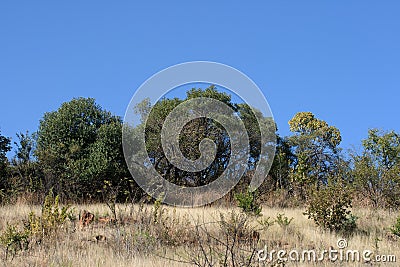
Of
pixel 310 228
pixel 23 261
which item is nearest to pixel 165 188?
pixel 310 228

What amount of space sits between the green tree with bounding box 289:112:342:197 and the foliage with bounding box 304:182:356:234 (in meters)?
5.20

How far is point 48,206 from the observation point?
28.3ft

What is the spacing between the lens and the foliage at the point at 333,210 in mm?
10547

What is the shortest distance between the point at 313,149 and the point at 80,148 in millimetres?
12001

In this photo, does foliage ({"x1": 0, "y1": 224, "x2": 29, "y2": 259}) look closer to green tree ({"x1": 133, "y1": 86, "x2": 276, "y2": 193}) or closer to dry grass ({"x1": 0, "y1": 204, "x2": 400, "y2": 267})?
dry grass ({"x1": 0, "y1": 204, "x2": 400, "y2": 267})

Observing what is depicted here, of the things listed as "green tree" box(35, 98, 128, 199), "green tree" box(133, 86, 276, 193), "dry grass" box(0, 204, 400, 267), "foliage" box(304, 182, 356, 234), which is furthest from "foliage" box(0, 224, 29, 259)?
"green tree" box(133, 86, 276, 193)

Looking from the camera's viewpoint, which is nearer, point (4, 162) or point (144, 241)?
point (144, 241)

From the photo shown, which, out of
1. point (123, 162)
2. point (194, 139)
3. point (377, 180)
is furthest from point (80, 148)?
point (377, 180)

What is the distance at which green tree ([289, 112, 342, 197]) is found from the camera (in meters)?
16.7

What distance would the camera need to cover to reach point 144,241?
8148 mm

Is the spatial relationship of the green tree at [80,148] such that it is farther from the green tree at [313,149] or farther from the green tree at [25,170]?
the green tree at [313,149]

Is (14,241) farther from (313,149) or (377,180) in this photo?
(313,149)

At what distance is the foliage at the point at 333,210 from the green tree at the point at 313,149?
17.1 ft

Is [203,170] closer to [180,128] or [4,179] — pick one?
[180,128]
